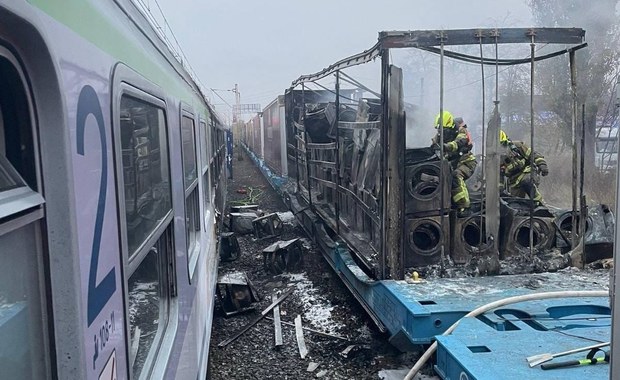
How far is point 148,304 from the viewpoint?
2010mm

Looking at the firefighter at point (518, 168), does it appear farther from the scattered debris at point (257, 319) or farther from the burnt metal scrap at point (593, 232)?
the scattered debris at point (257, 319)

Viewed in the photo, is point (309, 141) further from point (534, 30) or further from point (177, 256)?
point (177, 256)

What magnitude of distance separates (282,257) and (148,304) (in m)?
5.75

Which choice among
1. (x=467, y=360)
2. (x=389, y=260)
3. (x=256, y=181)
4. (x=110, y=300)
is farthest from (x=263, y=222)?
(x=256, y=181)

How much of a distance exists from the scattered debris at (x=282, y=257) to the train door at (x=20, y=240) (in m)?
6.63

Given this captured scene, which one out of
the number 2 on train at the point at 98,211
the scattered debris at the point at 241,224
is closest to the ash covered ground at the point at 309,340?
the scattered debris at the point at 241,224

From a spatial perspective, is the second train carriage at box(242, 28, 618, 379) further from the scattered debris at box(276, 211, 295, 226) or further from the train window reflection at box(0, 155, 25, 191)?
the scattered debris at box(276, 211, 295, 226)

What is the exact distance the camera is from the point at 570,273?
489 centimetres

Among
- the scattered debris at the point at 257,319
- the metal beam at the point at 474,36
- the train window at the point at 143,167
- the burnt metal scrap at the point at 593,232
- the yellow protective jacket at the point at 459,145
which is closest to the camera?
the train window at the point at 143,167

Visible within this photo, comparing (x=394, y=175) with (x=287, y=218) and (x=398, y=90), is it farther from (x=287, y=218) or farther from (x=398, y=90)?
(x=287, y=218)

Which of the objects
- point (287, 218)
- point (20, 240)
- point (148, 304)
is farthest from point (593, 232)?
point (287, 218)

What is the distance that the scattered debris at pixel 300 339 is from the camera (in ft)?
16.6

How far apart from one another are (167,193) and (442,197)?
9.87 ft

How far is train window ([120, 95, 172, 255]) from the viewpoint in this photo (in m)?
1.62
